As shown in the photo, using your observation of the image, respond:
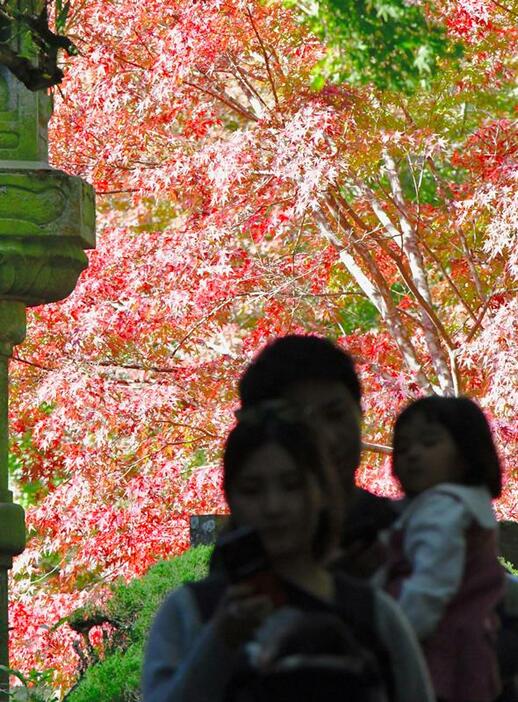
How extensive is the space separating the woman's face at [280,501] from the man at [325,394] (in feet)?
1.03

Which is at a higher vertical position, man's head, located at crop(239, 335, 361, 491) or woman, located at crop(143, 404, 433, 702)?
man's head, located at crop(239, 335, 361, 491)

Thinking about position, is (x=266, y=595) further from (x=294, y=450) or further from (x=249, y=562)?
(x=294, y=450)

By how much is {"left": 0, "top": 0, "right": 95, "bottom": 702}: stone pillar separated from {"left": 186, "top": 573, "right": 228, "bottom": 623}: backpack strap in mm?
3560

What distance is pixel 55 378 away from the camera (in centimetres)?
896

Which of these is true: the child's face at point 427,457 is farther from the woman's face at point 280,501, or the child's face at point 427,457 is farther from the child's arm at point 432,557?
the woman's face at point 280,501

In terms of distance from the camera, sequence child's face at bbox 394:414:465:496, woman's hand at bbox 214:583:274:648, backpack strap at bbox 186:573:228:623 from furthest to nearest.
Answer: child's face at bbox 394:414:465:496 < backpack strap at bbox 186:573:228:623 < woman's hand at bbox 214:583:274:648

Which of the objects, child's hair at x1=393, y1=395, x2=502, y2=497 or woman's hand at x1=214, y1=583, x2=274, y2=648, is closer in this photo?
woman's hand at x1=214, y1=583, x2=274, y2=648

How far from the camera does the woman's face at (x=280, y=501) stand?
1.55 metres

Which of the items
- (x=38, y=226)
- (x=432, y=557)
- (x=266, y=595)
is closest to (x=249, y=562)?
(x=266, y=595)

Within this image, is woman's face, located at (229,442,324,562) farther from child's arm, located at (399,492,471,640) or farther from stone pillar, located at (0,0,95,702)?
stone pillar, located at (0,0,95,702)

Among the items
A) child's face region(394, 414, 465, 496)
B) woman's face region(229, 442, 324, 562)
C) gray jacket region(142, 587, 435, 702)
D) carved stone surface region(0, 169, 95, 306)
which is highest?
carved stone surface region(0, 169, 95, 306)

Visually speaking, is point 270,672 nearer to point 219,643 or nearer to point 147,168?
point 219,643

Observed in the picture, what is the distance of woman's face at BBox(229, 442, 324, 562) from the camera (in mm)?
1550

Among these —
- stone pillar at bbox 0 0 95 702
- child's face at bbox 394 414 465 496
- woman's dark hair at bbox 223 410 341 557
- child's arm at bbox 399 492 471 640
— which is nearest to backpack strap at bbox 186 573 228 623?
woman's dark hair at bbox 223 410 341 557
